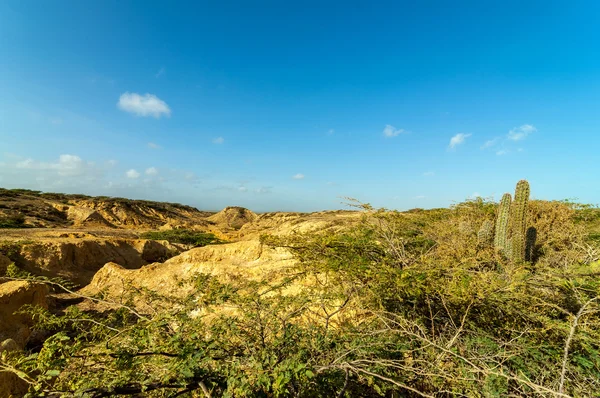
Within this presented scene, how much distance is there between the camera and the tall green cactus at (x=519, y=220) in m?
8.01

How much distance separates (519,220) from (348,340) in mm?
8010

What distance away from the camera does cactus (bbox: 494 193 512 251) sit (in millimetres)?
8740

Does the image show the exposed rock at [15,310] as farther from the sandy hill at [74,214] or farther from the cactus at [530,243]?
the sandy hill at [74,214]

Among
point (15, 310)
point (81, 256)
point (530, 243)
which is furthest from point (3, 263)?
point (530, 243)

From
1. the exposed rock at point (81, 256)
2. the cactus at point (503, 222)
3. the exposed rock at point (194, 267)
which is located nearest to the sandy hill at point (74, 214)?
the exposed rock at point (81, 256)

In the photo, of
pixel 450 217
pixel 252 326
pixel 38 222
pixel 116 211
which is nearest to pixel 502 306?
pixel 252 326

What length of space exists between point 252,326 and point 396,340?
6.24ft

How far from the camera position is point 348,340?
3.50 metres

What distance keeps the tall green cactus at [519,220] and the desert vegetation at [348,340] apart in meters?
4.90

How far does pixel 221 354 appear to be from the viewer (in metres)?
2.95

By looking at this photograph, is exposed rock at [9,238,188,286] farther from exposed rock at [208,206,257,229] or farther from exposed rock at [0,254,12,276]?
exposed rock at [208,206,257,229]

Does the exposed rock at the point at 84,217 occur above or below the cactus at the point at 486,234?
below

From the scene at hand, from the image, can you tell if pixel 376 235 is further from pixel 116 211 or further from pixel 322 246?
pixel 116 211

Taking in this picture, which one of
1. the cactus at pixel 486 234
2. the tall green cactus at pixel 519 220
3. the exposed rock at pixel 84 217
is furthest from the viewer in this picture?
the exposed rock at pixel 84 217
